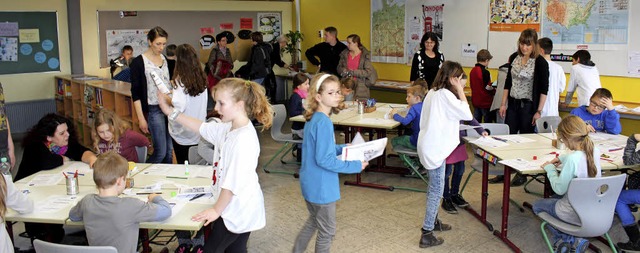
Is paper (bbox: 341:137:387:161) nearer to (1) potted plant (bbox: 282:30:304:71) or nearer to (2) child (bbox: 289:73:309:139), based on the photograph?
(2) child (bbox: 289:73:309:139)

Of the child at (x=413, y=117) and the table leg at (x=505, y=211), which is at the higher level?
the child at (x=413, y=117)

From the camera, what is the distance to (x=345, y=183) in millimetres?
6320

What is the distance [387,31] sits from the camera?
9.59 meters

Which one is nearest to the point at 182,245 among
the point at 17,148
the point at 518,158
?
the point at 518,158

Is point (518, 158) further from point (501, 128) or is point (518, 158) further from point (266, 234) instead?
point (266, 234)

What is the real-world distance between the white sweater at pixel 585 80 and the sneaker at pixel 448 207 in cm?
212

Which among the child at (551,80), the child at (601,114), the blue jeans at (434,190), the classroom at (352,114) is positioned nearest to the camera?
the blue jeans at (434,190)

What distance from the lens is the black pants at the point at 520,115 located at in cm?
629

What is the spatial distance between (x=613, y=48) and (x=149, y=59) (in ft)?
16.5

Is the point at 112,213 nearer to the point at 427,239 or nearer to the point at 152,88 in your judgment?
the point at 152,88

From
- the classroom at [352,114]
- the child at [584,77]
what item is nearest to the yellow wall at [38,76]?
the classroom at [352,114]

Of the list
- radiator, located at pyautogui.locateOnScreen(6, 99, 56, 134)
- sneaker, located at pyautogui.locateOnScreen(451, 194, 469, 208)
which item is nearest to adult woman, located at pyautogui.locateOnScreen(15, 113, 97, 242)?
sneaker, located at pyautogui.locateOnScreen(451, 194, 469, 208)

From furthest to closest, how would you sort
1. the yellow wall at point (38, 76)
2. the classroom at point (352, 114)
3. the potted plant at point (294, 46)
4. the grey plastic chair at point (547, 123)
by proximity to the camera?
the potted plant at point (294, 46), the yellow wall at point (38, 76), the grey plastic chair at point (547, 123), the classroom at point (352, 114)

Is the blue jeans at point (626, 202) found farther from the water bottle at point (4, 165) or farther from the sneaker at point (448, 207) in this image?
the water bottle at point (4, 165)
